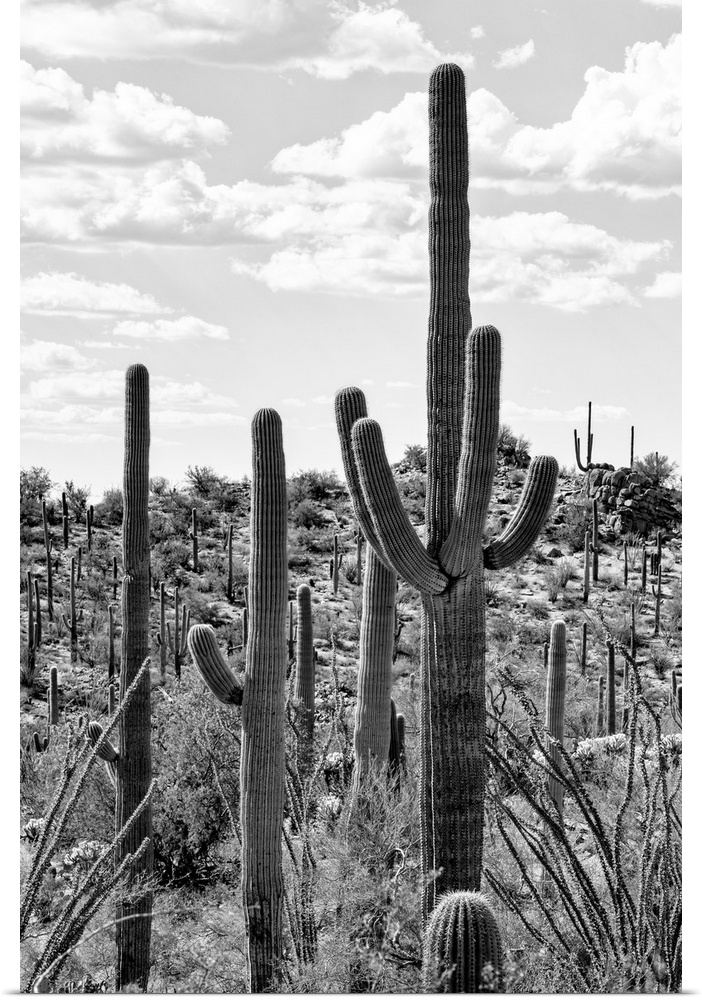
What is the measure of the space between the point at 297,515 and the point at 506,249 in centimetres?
2211

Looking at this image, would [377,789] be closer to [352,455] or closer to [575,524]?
[352,455]

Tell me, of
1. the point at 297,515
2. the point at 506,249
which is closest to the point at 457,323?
the point at 506,249

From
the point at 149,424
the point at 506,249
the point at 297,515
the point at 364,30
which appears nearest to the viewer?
the point at 364,30

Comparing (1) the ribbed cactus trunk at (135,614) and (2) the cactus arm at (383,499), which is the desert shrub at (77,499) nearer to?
(1) the ribbed cactus trunk at (135,614)

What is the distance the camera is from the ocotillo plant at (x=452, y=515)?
6.25 metres

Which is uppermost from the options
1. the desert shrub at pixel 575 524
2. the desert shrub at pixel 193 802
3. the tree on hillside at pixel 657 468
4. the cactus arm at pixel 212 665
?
the tree on hillside at pixel 657 468

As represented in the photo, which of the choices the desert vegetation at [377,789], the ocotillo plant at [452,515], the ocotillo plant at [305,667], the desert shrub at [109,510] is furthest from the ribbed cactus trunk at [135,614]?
the desert shrub at [109,510]

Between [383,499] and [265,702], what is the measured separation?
7.76 ft

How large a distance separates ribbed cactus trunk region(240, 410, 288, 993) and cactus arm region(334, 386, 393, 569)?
139 centimetres

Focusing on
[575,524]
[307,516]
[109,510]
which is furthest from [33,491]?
[575,524]

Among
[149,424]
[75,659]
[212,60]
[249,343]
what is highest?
[212,60]

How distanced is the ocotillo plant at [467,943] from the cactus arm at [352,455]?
2222 millimetres

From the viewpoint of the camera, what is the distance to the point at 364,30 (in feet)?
24.9
